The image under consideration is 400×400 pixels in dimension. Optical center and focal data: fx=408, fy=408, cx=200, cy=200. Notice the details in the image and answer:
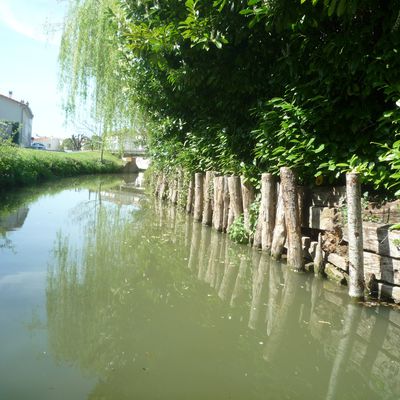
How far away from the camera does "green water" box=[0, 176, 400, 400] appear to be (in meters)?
2.83

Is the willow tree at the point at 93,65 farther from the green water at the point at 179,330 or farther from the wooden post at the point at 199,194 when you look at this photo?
the green water at the point at 179,330

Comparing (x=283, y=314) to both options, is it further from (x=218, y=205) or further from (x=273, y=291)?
(x=218, y=205)

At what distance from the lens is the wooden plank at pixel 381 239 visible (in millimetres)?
4441

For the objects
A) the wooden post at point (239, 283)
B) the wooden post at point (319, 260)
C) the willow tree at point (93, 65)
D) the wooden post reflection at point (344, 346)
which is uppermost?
the willow tree at point (93, 65)

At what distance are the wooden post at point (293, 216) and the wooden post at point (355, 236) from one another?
125 cm

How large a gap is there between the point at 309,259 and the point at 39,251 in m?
4.18

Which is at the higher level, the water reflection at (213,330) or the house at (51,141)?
the house at (51,141)

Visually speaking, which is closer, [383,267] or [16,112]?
[383,267]

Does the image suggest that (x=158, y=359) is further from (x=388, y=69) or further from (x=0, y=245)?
(x=0, y=245)

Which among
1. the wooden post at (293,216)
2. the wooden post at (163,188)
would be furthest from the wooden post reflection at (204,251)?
the wooden post at (163,188)

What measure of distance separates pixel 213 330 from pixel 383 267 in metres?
2.17

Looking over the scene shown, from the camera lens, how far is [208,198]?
32.6 ft

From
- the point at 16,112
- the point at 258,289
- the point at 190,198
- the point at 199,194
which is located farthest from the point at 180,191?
the point at 16,112

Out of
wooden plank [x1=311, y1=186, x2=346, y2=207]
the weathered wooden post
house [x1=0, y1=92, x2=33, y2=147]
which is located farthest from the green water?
house [x1=0, y1=92, x2=33, y2=147]
